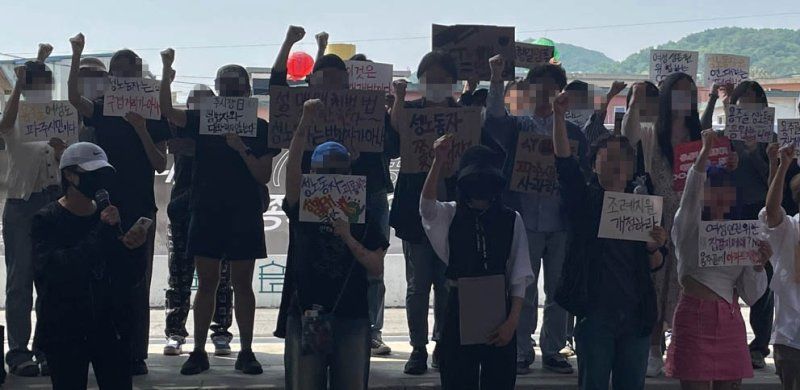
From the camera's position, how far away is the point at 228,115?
768 cm

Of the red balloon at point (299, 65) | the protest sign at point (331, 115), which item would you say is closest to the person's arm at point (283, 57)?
the protest sign at point (331, 115)

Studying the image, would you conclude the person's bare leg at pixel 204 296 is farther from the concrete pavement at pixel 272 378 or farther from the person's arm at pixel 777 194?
the person's arm at pixel 777 194

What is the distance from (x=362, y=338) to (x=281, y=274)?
19.2 feet

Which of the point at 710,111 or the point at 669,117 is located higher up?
the point at 710,111

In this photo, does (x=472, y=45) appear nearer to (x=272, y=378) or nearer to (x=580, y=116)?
(x=580, y=116)

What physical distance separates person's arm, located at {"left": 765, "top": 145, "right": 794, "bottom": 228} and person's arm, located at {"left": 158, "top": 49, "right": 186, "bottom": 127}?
3.84 metres

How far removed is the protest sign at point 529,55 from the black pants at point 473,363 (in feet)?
11.0

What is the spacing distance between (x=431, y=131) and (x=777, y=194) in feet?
7.68

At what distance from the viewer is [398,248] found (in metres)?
12.8

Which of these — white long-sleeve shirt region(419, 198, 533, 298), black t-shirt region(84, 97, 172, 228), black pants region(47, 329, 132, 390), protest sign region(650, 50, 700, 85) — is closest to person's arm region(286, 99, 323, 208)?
white long-sleeve shirt region(419, 198, 533, 298)

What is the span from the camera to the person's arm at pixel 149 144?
25.4ft

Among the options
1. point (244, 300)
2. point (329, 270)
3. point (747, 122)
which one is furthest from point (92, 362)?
point (747, 122)

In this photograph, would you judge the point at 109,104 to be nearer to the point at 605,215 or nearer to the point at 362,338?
the point at 362,338

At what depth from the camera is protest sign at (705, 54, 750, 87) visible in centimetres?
923
